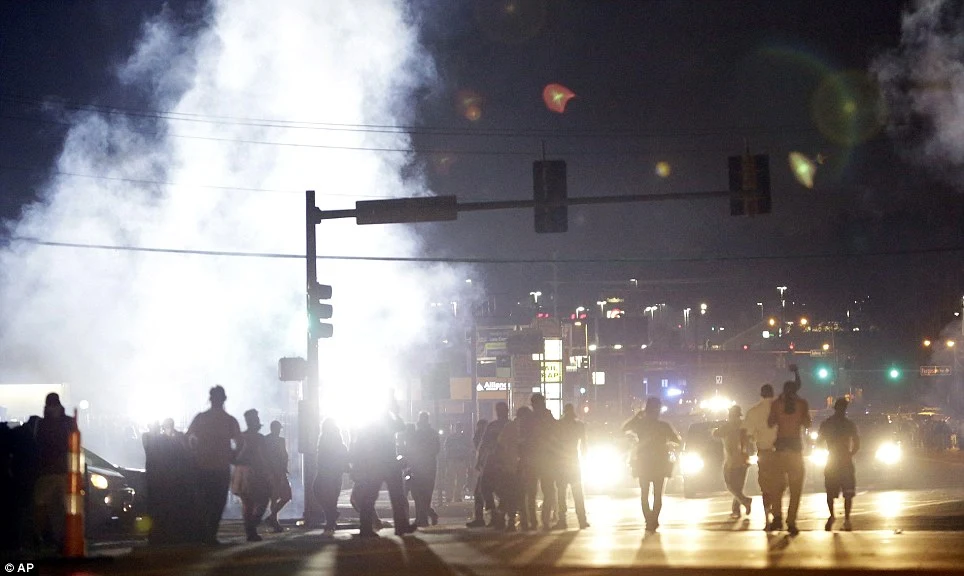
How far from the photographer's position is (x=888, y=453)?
30.2 meters

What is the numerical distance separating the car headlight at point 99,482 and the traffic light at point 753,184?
11.2m

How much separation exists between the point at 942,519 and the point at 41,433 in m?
11.4

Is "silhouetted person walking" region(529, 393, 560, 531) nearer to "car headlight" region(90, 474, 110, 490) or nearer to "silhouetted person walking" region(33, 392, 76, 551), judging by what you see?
"car headlight" region(90, 474, 110, 490)

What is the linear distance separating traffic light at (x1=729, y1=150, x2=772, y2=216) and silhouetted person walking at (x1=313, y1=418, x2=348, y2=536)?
26.3 ft

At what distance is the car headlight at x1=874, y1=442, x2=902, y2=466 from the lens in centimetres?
3027

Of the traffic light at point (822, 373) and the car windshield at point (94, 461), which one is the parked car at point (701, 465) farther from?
the traffic light at point (822, 373)

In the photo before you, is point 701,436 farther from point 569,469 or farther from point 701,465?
point 569,469

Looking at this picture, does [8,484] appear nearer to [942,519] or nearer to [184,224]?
[942,519]

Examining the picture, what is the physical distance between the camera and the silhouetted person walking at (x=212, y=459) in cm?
1366

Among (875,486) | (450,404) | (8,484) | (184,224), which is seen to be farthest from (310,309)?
(450,404)

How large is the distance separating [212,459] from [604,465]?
53.8ft

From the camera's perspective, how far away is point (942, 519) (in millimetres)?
15578

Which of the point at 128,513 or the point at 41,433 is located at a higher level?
the point at 41,433

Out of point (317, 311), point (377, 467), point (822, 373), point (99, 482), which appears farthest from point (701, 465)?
point (822, 373)
